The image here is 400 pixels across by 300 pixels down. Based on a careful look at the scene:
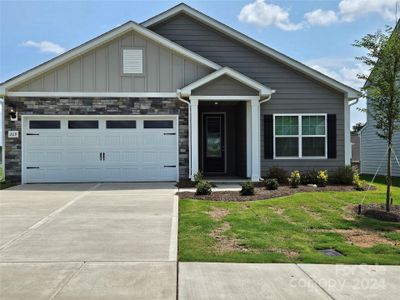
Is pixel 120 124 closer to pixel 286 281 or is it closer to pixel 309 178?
pixel 309 178

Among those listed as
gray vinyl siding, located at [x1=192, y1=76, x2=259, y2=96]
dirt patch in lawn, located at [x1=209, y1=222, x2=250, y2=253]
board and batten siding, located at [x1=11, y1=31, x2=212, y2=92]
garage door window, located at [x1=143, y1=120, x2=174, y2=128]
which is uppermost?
board and batten siding, located at [x1=11, y1=31, x2=212, y2=92]

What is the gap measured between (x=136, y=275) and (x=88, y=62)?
36.5 ft

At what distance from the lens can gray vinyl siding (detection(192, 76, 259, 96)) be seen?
47.5ft

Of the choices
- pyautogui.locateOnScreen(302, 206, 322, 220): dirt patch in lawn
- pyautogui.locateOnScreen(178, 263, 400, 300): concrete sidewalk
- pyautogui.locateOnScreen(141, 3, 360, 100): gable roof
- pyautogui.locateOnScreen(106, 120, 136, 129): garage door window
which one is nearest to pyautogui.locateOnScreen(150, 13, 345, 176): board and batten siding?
pyautogui.locateOnScreen(141, 3, 360, 100): gable roof

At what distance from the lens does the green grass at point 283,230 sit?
593cm

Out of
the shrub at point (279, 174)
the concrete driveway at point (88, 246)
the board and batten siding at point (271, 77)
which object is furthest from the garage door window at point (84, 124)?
the shrub at point (279, 174)

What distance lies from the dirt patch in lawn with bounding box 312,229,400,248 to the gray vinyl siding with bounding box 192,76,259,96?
7837 millimetres

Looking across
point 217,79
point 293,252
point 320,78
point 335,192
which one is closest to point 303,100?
point 320,78

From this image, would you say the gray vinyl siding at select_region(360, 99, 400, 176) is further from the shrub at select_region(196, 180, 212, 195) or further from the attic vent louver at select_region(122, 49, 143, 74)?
the attic vent louver at select_region(122, 49, 143, 74)

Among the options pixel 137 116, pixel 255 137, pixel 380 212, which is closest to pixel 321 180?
pixel 255 137

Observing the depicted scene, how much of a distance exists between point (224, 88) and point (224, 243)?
345 inches

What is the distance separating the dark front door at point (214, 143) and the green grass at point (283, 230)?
22.3 feet

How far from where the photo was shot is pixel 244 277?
5016 mm

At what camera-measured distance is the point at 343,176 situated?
1436cm
